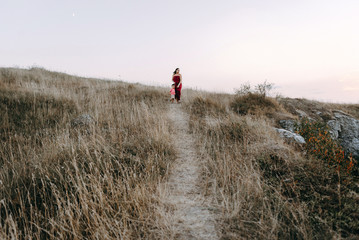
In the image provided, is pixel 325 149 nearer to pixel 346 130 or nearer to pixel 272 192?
pixel 272 192

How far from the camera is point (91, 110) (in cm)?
744

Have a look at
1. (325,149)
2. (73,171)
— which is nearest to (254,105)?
(325,149)

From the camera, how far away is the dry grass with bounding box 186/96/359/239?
7.70ft

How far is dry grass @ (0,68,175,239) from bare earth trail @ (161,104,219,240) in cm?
22

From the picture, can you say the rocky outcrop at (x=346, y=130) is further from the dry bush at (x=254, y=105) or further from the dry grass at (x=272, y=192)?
the dry grass at (x=272, y=192)

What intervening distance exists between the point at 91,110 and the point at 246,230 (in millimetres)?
6903

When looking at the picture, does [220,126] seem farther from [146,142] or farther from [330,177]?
[330,177]

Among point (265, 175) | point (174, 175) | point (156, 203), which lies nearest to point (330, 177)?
point (265, 175)

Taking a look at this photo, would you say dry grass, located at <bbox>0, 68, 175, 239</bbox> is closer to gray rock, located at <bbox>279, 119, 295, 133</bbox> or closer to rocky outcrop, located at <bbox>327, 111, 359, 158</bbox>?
gray rock, located at <bbox>279, 119, 295, 133</bbox>

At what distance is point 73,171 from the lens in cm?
327

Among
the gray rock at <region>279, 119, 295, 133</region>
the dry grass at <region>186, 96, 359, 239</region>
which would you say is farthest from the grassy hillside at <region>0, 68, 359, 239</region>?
the gray rock at <region>279, 119, 295, 133</region>

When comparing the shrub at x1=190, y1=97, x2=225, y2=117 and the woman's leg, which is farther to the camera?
the woman's leg

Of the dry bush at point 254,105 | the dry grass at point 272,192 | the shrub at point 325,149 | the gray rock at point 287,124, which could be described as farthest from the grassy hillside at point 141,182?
the dry bush at point 254,105

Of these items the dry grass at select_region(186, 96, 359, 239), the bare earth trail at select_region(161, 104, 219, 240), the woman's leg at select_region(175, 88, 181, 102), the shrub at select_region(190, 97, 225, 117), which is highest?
the woman's leg at select_region(175, 88, 181, 102)
